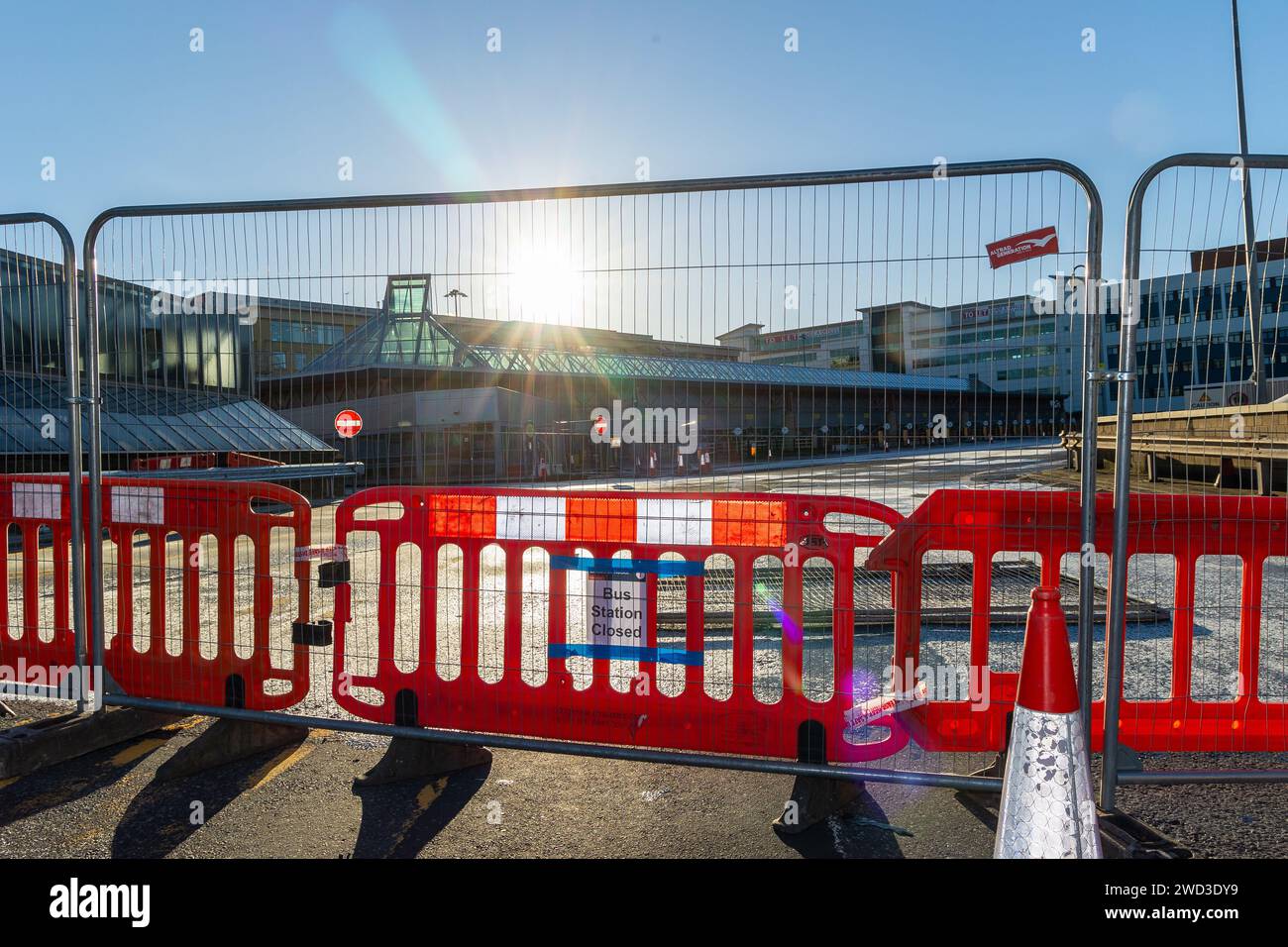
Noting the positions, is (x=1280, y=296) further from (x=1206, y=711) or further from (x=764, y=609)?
(x=764, y=609)

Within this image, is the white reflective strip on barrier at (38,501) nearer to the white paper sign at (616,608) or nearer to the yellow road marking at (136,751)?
the yellow road marking at (136,751)

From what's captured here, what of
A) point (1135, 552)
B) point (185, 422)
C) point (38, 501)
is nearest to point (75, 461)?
point (38, 501)

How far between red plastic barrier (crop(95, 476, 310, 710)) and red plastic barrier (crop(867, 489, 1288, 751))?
3.09 metres

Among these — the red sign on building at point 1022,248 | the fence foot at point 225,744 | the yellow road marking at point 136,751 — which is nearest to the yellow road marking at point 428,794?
the fence foot at point 225,744

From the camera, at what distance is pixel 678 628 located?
6.72 meters

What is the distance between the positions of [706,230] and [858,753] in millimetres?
2474

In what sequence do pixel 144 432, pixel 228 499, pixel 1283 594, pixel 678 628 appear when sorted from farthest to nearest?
pixel 144 432 < pixel 1283 594 < pixel 678 628 < pixel 228 499

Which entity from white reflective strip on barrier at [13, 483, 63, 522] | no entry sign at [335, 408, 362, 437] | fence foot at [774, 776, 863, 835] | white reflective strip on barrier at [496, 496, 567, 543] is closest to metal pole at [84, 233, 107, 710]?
white reflective strip on barrier at [13, 483, 63, 522]

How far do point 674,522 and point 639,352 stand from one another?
86cm

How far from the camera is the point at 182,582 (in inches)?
192

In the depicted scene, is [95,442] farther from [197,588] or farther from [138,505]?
[197,588]

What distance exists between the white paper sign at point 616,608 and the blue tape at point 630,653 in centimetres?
3

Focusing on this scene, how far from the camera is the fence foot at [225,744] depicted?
4.15m
